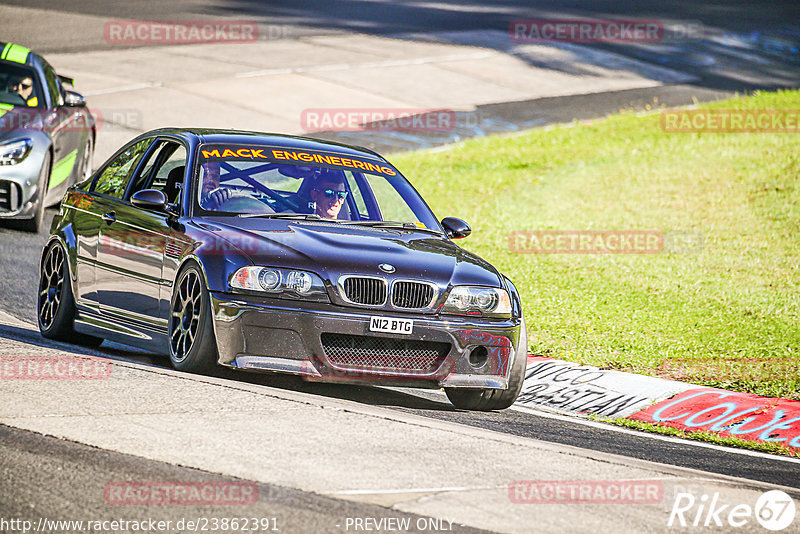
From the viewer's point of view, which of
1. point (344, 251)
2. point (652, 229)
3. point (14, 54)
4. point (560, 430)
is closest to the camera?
point (344, 251)

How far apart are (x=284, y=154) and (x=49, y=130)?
5.51 meters

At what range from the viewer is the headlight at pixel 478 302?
7598 millimetres

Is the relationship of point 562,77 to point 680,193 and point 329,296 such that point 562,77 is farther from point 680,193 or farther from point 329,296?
point 329,296

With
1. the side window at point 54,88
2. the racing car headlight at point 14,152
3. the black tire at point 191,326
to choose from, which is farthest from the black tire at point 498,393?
the side window at point 54,88

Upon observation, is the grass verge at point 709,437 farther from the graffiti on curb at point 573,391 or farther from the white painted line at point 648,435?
the graffiti on curb at point 573,391

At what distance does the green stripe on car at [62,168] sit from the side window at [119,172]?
4.29 m

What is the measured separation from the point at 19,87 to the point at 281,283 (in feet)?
24.6

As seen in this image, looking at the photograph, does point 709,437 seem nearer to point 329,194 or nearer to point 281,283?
point 329,194

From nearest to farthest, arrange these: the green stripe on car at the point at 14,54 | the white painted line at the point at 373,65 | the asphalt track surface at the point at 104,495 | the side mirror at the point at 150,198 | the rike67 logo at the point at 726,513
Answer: the asphalt track surface at the point at 104,495
the rike67 logo at the point at 726,513
the side mirror at the point at 150,198
the green stripe on car at the point at 14,54
the white painted line at the point at 373,65

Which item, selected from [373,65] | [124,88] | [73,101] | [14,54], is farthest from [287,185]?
[373,65]

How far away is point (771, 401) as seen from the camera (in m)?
8.95

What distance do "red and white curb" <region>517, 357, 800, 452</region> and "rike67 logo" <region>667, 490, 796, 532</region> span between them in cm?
258

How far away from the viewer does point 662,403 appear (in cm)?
898

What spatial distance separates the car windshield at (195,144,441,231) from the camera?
8.34m
